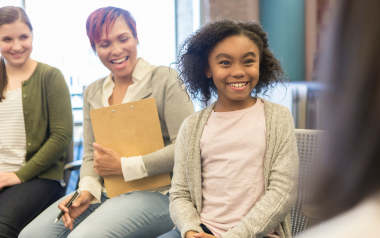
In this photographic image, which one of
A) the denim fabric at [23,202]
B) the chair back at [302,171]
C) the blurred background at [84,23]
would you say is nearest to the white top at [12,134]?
the denim fabric at [23,202]

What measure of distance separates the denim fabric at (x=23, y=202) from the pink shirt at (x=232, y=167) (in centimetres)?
82

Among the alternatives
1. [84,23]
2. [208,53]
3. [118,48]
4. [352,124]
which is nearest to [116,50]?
[118,48]

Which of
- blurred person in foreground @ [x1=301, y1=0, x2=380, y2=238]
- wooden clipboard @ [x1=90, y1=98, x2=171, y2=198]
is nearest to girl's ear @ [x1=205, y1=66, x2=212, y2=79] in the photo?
wooden clipboard @ [x1=90, y1=98, x2=171, y2=198]

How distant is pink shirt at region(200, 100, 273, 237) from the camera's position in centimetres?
95

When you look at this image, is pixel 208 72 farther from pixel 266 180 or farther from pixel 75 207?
pixel 75 207

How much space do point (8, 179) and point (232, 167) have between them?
42.3 inches

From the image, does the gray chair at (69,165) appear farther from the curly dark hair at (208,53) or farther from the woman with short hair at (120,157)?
the curly dark hair at (208,53)

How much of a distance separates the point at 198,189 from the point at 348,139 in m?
0.86

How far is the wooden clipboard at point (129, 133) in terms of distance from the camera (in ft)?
4.19

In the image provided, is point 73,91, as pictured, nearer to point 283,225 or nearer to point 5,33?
point 5,33

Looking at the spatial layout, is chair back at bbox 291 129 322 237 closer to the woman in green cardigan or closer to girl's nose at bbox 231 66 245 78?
girl's nose at bbox 231 66 245 78

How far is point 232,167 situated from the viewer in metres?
0.97

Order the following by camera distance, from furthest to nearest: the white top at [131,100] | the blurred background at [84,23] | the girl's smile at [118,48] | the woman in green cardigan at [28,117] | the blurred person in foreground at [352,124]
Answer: the blurred background at [84,23] → the woman in green cardigan at [28,117] → the girl's smile at [118,48] → the white top at [131,100] → the blurred person in foreground at [352,124]

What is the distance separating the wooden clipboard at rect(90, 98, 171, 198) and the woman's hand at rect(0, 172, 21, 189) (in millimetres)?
469
